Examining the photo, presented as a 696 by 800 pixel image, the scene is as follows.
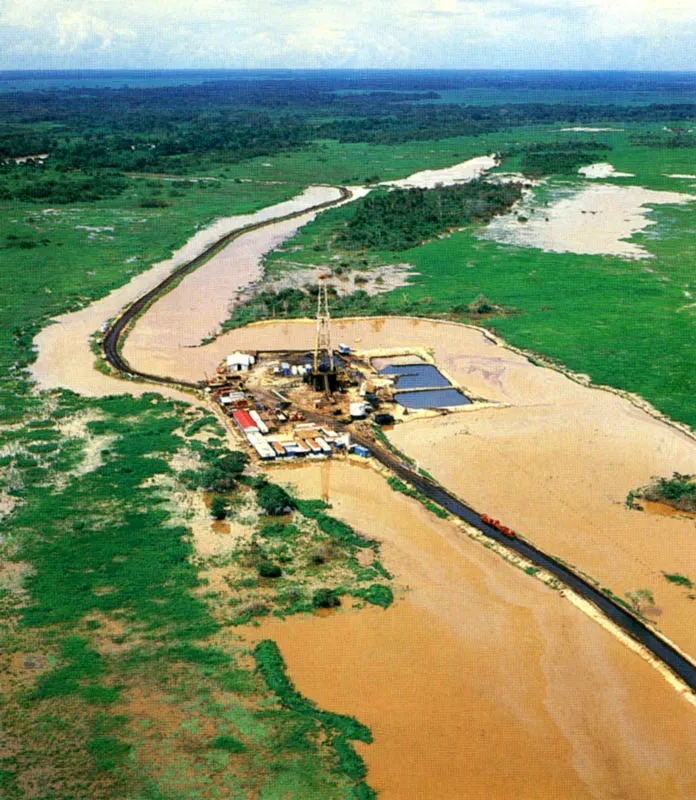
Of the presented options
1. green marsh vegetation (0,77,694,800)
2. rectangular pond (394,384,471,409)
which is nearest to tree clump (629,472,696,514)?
green marsh vegetation (0,77,694,800)

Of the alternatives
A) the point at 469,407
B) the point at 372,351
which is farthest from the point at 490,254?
the point at 469,407

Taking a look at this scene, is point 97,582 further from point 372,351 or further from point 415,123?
point 415,123

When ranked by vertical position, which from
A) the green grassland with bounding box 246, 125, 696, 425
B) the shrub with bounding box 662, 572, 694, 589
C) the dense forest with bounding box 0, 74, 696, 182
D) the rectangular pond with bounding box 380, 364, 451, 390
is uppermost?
the dense forest with bounding box 0, 74, 696, 182

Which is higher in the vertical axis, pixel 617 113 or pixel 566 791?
pixel 617 113

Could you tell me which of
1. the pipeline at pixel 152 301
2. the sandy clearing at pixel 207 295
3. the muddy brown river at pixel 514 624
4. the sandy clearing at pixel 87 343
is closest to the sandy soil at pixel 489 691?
the muddy brown river at pixel 514 624

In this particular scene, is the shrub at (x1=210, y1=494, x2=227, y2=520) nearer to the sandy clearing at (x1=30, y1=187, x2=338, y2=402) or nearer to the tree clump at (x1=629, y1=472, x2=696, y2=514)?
the sandy clearing at (x1=30, y1=187, x2=338, y2=402)

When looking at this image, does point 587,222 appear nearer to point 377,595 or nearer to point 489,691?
point 377,595
